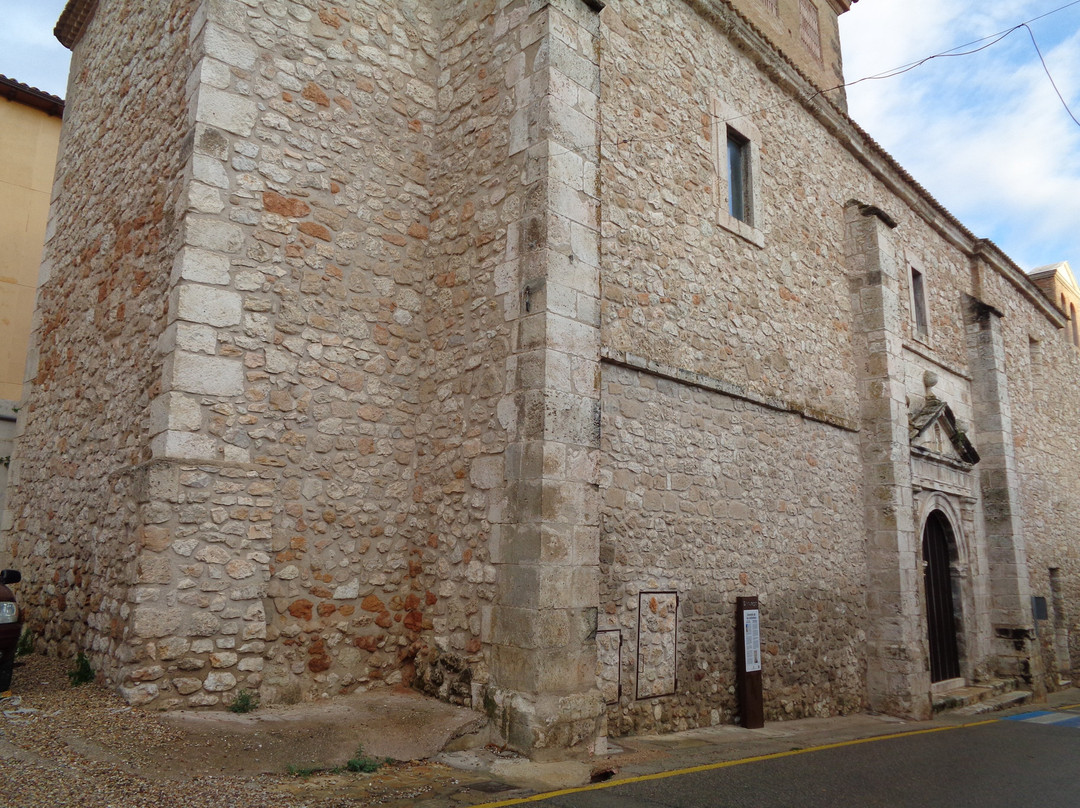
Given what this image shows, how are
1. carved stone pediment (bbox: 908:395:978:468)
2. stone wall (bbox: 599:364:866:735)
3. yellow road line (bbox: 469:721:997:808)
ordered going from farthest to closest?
1. carved stone pediment (bbox: 908:395:978:468)
2. stone wall (bbox: 599:364:866:735)
3. yellow road line (bbox: 469:721:997:808)

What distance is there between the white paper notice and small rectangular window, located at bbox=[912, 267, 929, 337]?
22.5 feet

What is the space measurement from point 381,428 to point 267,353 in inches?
41.3

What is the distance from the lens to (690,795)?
14.0ft

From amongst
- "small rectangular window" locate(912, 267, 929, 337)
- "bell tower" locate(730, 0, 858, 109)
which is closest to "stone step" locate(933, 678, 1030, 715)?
"small rectangular window" locate(912, 267, 929, 337)

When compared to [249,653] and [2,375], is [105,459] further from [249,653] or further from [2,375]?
[2,375]

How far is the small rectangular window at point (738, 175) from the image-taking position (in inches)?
338

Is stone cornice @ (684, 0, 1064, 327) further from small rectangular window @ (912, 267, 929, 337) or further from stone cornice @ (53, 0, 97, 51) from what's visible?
stone cornice @ (53, 0, 97, 51)

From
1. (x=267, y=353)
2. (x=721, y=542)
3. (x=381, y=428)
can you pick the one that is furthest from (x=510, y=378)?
(x=721, y=542)

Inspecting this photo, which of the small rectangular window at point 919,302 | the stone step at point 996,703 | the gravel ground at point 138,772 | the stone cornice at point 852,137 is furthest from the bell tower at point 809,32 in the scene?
the gravel ground at point 138,772

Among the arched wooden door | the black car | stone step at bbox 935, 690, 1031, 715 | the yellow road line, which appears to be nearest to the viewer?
the yellow road line

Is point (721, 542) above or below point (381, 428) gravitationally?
below

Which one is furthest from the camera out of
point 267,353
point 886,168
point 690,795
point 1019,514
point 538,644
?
point 1019,514

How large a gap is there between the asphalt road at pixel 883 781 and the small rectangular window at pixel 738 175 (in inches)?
216

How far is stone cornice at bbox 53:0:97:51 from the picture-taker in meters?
8.38
